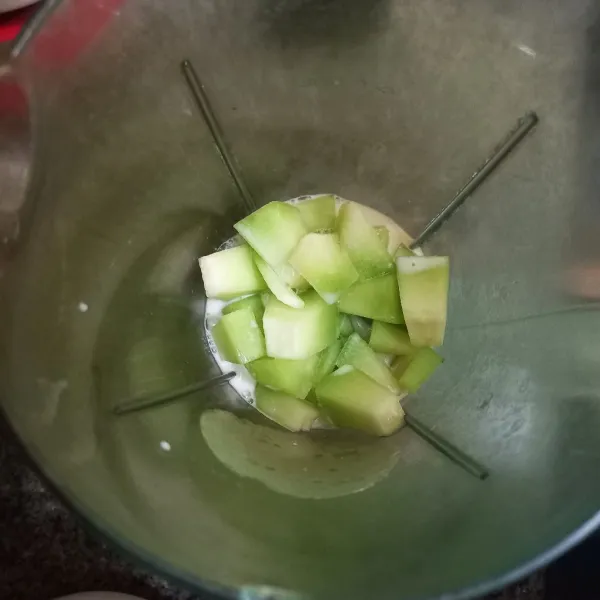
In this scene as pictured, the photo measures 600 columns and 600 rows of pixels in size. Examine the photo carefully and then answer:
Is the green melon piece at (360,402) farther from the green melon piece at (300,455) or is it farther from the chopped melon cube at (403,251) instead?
the chopped melon cube at (403,251)

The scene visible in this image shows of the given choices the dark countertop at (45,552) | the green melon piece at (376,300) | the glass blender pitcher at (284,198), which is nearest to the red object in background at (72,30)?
the glass blender pitcher at (284,198)

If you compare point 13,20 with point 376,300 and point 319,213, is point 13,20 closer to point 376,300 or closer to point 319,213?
point 319,213

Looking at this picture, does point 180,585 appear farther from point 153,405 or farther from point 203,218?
point 203,218

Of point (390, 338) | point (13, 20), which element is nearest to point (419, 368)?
point (390, 338)

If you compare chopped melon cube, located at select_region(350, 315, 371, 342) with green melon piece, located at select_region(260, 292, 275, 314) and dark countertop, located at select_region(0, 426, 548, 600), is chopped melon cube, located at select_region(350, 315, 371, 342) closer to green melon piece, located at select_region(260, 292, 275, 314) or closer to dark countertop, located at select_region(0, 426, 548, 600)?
green melon piece, located at select_region(260, 292, 275, 314)

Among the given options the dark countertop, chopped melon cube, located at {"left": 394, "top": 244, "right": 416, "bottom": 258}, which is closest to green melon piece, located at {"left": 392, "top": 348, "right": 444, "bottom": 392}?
chopped melon cube, located at {"left": 394, "top": 244, "right": 416, "bottom": 258}
